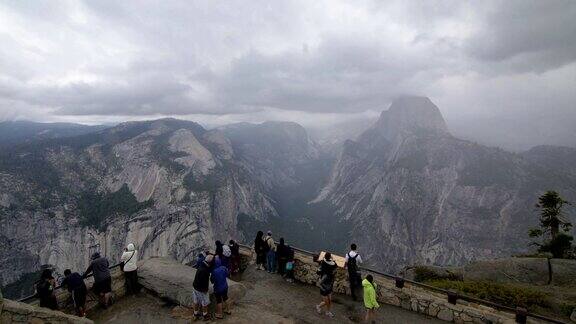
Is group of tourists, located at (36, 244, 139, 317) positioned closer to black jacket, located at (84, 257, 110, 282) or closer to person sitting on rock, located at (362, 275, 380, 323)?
black jacket, located at (84, 257, 110, 282)

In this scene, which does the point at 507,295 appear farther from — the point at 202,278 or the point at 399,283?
the point at 202,278

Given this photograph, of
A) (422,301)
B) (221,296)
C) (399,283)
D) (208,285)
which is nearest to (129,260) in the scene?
(208,285)

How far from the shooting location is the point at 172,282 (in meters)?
15.3

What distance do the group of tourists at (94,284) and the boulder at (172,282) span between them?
0.62 meters

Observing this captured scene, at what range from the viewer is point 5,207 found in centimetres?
17875

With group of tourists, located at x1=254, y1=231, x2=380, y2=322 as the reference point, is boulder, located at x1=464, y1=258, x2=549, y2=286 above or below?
below

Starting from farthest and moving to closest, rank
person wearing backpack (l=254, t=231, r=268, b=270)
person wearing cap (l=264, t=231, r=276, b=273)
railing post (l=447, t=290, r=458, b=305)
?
person wearing backpack (l=254, t=231, r=268, b=270)
person wearing cap (l=264, t=231, r=276, b=273)
railing post (l=447, t=290, r=458, b=305)

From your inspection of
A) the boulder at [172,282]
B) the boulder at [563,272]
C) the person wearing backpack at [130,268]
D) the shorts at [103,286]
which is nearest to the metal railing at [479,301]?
the boulder at [172,282]

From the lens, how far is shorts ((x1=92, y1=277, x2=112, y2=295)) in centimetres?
1423

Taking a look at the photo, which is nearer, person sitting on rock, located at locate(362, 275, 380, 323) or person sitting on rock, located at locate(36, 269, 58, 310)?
person sitting on rock, located at locate(36, 269, 58, 310)

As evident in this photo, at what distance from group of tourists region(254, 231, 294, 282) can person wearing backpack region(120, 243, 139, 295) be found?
601 cm


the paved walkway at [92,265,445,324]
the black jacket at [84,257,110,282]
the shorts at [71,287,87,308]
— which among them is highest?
the black jacket at [84,257,110,282]

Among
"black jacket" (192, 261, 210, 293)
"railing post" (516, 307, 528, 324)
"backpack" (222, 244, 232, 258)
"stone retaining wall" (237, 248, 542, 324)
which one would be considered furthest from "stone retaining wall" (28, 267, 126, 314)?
"railing post" (516, 307, 528, 324)

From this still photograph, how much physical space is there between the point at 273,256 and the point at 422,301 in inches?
303
